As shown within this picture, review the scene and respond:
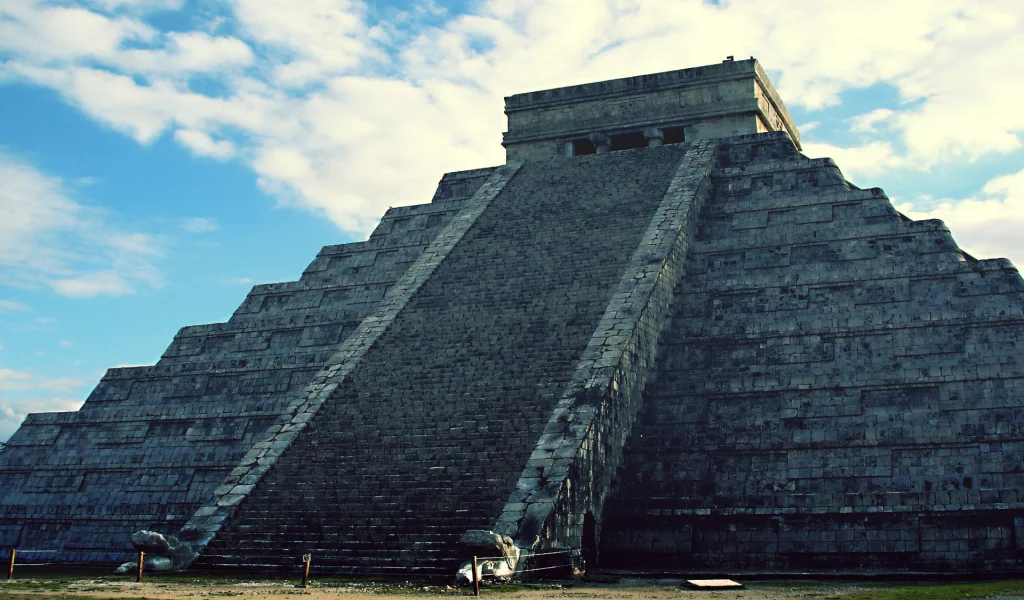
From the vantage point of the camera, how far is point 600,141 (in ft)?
84.1

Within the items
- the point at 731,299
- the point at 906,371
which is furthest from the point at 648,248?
the point at 906,371

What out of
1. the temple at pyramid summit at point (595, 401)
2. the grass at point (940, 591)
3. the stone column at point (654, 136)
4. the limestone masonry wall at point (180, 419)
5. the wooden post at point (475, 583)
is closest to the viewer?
the grass at point (940, 591)

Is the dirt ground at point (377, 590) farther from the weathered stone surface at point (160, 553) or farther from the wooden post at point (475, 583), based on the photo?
the weathered stone surface at point (160, 553)

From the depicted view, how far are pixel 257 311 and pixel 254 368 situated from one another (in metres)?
2.53

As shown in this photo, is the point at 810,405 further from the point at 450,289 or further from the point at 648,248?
the point at 450,289

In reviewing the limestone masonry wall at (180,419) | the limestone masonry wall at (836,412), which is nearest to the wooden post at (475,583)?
the limestone masonry wall at (836,412)

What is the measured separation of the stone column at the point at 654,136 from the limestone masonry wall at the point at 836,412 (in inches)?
257

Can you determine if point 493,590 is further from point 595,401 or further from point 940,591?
point 940,591

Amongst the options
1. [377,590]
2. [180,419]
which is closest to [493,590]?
[377,590]

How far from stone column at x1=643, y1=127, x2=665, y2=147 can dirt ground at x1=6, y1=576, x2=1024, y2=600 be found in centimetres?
1451

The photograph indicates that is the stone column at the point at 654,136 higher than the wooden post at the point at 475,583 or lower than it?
higher

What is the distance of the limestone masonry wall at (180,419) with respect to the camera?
1891cm

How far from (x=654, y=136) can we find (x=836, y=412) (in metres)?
11.4

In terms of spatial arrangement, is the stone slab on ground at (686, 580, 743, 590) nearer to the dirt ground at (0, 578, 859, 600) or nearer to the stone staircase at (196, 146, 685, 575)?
the dirt ground at (0, 578, 859, 600)
